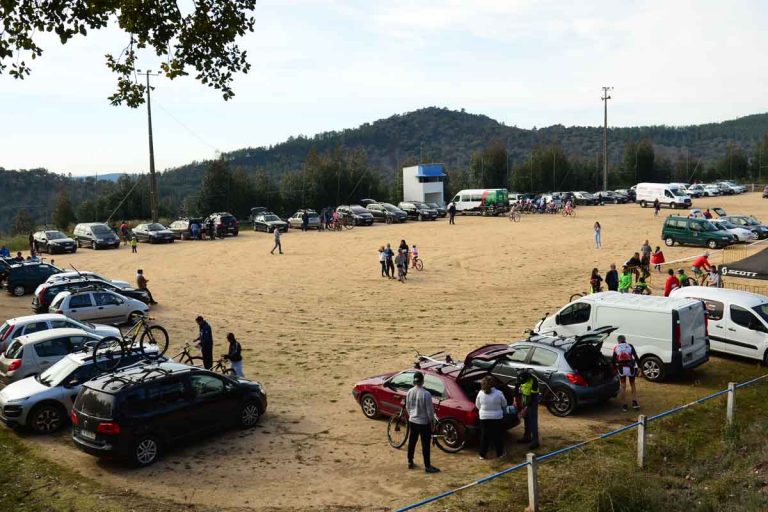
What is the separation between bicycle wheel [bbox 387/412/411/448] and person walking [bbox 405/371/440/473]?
2.66 ft

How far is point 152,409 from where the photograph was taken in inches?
436

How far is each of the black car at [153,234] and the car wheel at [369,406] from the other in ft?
119

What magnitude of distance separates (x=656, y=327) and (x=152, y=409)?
406 inches

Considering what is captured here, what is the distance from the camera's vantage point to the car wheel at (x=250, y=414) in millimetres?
12455

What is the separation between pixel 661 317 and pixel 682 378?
1.73 meters

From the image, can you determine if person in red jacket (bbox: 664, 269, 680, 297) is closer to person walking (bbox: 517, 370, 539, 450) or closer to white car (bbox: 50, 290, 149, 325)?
person walking (bbox: 517, 370, 539, 450)

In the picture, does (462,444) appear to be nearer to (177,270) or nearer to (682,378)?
(682,378)

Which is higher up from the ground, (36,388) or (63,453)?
(36,388)

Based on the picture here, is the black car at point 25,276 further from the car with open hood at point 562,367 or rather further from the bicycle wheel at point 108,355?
the car with open hood at point 562,367

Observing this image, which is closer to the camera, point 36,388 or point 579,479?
point 579,479

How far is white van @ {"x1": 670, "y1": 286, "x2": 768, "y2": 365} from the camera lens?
15852 millimetres

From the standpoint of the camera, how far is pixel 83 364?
1305cm

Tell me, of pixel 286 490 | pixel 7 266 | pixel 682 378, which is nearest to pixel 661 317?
pixel 682 378

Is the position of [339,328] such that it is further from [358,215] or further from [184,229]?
[358,215]
